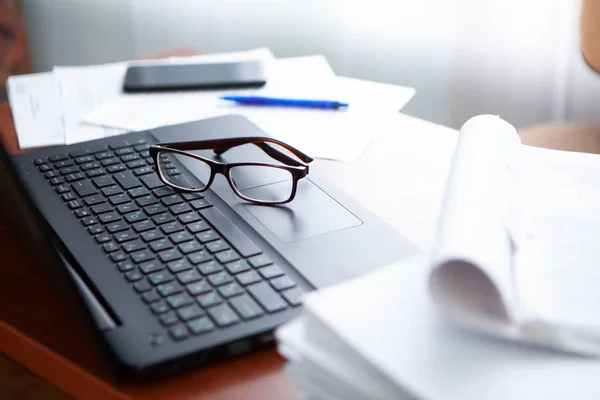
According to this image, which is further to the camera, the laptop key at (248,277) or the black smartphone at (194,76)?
the black smartphone at (194,76)

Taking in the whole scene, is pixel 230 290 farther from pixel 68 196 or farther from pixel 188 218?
pixel 68 196

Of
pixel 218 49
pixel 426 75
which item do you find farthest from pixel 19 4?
pixel 426 75

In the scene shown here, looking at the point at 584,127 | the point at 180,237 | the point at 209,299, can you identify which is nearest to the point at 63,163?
the point at 180,237

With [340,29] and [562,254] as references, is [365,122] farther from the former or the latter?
[340,29]

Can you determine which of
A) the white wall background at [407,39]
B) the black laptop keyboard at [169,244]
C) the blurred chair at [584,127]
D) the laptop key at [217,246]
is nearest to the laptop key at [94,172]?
the black laptop keyboard at [169,244]

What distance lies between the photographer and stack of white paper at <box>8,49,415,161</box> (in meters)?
0.88

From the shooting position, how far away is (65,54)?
6.45 ft

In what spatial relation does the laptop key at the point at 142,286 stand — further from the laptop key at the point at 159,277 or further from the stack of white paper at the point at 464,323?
the stack of white paper at the point at 464,323

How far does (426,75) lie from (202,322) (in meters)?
1.26

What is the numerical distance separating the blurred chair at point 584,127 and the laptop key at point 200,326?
0.73 m

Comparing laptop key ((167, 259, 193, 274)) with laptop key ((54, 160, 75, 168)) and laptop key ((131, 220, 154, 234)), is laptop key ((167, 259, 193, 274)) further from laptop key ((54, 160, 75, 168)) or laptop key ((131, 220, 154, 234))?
laptop key ((54, 160, 75, 168))

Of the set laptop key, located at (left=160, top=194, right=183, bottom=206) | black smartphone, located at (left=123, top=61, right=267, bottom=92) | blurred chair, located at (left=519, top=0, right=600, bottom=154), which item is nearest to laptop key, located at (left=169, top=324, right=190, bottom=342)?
laptop key, located at (left=160, top=194, right=183, bottom=206)

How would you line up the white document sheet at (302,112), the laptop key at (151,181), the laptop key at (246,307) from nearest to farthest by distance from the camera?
the laptop key at (246,307), the laptop key at (151,181), the white document sheet at (302,112)

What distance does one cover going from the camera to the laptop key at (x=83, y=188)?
705 mm
